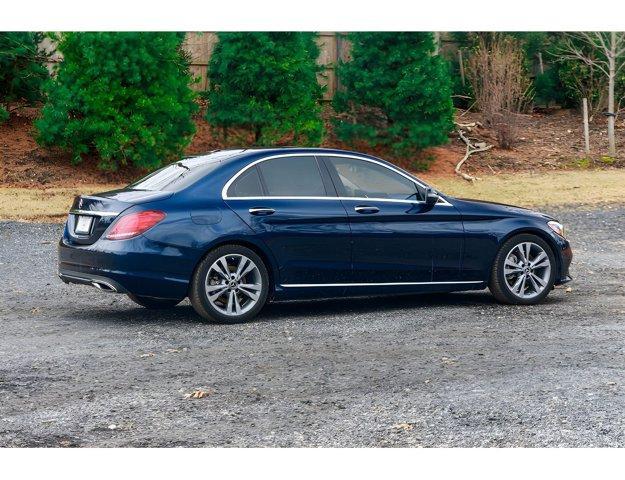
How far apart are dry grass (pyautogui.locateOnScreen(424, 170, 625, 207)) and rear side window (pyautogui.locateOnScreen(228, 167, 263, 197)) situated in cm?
1030

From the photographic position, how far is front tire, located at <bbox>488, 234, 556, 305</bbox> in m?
10.8

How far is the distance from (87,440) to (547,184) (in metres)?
16.2

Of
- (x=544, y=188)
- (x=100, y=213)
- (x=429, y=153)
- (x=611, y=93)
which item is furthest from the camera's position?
(x=611, y=93)

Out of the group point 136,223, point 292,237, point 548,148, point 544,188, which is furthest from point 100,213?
point 548,148

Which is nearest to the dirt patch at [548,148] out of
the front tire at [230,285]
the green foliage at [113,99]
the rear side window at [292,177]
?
the green foliage at [113,99]

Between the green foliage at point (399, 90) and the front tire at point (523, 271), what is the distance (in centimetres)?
1095

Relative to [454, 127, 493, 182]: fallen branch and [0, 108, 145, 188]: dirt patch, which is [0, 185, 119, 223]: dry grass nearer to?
[0, 108, 145, 188]: dirt patch

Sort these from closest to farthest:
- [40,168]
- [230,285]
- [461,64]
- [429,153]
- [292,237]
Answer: [230,285], [292,237], [40,168], [429,153], [461,64]

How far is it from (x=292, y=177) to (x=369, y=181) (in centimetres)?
72

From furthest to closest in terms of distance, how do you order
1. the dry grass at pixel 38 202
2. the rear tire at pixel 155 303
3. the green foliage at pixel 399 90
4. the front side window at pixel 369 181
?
the green foliage at pixel 399 90, the dry grass at pixel 38 202, the rear tire at pixel 155 303, the front side window at pixel 369 181

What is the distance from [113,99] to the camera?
63.9ft

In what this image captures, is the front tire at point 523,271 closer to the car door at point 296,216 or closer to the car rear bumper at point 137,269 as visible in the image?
the car door at point 296,216

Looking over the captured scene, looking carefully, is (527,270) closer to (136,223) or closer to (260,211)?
(260,211)

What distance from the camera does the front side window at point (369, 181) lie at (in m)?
10.4
